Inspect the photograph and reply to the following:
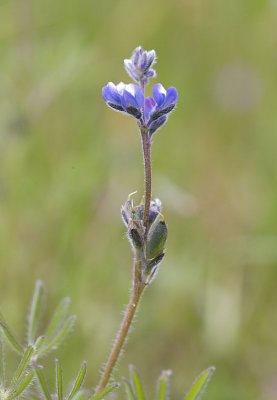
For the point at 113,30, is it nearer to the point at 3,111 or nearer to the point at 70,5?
the point at 70,5

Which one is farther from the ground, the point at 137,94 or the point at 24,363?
the point at 137,94

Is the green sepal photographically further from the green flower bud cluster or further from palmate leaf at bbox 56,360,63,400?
palmate leaf at bbox 56,360,63,400

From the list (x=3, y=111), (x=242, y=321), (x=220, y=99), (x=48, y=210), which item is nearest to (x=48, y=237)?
(x=48, y=210)

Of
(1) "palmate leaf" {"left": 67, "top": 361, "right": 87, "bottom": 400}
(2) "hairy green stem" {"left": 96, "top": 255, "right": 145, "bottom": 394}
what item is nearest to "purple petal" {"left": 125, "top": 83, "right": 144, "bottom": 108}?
(2) "hairy green stem" {"left": 96, "top": 255, "right": 145, "bottom": 394}

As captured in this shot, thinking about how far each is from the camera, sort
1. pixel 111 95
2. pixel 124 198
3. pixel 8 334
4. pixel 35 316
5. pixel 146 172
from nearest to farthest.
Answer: pixel 146 172, pixel 111 95, pixel 8 334, pixel 35 316, pixel 124 198

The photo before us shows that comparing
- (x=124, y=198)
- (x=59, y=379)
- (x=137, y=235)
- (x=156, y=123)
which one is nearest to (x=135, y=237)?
(x=137, y=235)

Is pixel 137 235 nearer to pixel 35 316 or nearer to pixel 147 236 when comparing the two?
pixel 147 236
